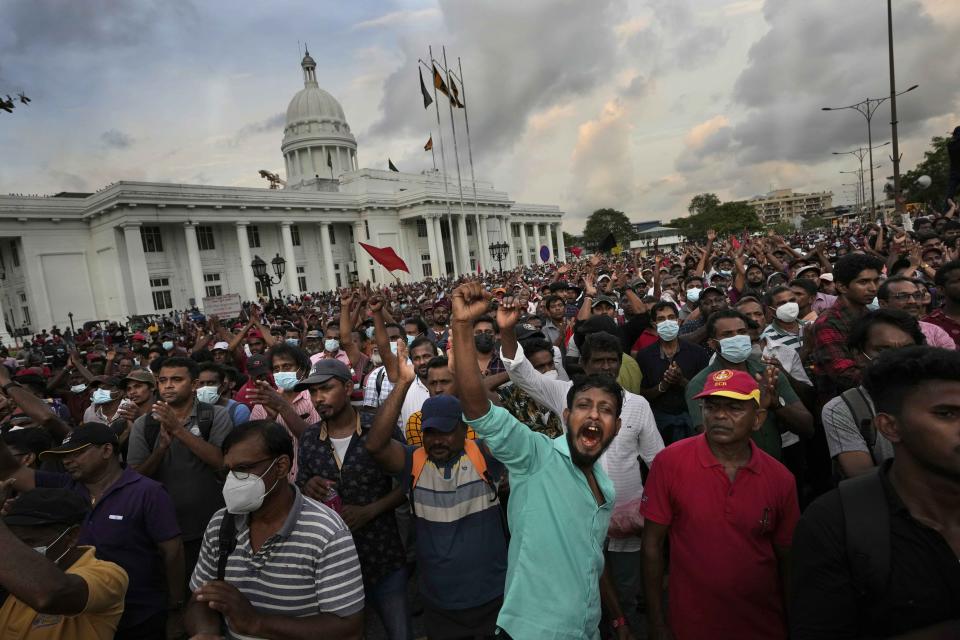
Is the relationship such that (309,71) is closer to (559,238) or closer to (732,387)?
(559,238)

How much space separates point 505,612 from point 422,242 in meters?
53.6

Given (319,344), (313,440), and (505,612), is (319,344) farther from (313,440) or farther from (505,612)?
(505,612)

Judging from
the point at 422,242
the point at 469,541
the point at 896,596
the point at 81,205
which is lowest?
the point at 469,541

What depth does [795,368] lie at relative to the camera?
3.73 meters

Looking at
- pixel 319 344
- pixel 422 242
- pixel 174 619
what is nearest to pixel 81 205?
pixel 422 242

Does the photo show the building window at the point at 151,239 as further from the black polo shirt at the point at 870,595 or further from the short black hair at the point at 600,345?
the black polo shirt at the point at 870,595

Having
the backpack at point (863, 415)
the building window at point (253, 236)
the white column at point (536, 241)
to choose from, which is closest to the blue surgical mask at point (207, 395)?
the backpack at point (863, 415)

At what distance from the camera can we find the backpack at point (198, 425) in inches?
143

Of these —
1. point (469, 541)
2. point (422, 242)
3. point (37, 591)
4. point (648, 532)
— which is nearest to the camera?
point (37, 591)

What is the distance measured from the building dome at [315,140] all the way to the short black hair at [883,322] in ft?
203

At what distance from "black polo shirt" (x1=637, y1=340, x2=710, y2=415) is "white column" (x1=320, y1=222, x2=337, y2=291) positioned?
44.7 m

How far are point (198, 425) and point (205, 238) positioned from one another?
42.9 meters

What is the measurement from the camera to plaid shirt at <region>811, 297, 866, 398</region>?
308cm

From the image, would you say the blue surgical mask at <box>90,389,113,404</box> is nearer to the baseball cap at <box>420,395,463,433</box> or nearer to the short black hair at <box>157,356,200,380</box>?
the short black hair at <box>157,356,200,380</box>
